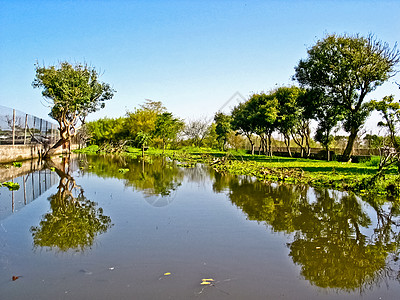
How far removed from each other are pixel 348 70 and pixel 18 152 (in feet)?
79.9

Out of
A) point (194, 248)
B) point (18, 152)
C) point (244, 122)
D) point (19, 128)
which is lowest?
point (194, 248)

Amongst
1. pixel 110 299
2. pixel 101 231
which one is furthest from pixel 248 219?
pixel 110 299

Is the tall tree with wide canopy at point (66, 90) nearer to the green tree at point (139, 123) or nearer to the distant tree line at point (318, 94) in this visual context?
the distant tree line at point (318, 94)

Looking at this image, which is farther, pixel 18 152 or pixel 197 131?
pixel 197 131

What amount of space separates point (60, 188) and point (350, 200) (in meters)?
9.92

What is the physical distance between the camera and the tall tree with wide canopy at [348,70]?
77.5ft

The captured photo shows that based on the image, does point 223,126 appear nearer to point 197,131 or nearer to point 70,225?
point 197,131

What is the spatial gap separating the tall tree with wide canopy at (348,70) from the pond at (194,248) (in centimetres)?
1730

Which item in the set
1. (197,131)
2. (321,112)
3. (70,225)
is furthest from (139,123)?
(70,225)

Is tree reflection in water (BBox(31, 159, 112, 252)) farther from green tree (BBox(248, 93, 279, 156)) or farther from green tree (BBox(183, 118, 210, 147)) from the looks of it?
green tree (BBox(183, 118, 210, 147))

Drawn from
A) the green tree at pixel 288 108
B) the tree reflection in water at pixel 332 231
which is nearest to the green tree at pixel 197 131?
the green tree at pixel 288 108

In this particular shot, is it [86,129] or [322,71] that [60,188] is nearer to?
[322,71]

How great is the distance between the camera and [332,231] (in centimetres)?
663

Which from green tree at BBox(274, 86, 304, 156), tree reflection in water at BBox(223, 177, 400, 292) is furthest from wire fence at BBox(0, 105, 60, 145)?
green tree at BBox(274, 86, 304, 156)
